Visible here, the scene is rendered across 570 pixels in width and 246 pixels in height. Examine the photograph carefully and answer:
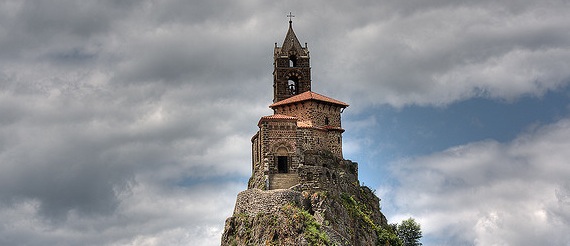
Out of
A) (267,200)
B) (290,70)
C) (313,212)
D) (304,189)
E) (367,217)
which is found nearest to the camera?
(267,200)

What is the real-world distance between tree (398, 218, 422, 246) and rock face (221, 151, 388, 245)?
37.6ft

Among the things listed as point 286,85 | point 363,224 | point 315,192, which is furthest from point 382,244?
point 286,85

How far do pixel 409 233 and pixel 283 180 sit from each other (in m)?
29.6

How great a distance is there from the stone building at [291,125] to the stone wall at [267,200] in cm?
170

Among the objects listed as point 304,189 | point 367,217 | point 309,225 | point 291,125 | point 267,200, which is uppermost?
point 291,125

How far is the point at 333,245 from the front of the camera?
94062mm

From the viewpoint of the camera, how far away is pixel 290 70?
405 ft

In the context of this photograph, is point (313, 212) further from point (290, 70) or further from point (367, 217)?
point (290, 70)

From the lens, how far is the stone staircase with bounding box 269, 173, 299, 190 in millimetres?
102000

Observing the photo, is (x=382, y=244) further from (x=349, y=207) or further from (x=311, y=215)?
(x=311, y=215)

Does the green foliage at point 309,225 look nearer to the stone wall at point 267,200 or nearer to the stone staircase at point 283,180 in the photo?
the stone wall at point 267,200

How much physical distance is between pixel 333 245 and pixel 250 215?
13.0 metres

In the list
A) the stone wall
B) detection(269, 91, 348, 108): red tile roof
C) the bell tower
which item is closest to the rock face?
the stone wall

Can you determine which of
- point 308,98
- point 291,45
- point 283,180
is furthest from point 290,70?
point 283,180
